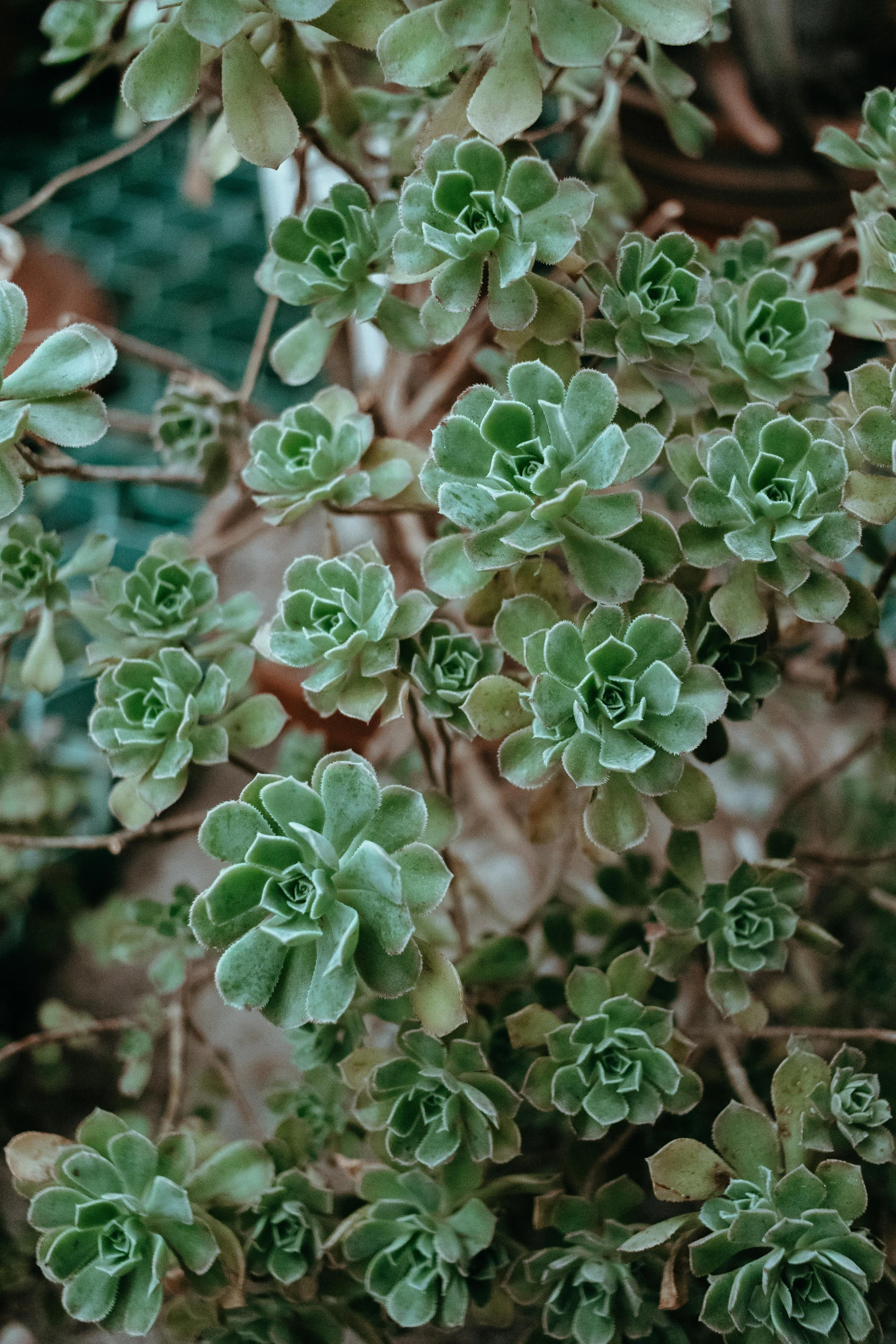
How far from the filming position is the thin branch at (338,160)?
30.7 inches

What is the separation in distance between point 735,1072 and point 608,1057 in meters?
0.13

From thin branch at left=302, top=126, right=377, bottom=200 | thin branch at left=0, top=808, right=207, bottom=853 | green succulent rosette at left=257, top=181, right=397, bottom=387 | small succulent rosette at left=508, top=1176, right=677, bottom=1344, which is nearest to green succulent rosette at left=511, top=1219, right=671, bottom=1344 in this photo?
small succulent rosette at left=508, top=1176, right=677, bottom=1344

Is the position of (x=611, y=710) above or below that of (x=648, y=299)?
below

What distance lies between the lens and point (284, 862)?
0.57 metres

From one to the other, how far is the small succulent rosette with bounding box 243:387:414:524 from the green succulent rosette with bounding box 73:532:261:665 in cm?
9

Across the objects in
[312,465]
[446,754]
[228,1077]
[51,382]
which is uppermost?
[51,382]

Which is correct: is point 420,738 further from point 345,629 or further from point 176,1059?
point 176,1059

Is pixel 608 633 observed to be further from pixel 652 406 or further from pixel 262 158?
pixel 262 158

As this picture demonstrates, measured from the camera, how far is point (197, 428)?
0.89m

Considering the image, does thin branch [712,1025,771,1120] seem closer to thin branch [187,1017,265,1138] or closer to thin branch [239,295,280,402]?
thin branch [187,1017,265,1138]

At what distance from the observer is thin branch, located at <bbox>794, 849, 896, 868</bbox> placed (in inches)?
34.6

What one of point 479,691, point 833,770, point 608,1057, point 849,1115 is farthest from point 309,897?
point 833,770

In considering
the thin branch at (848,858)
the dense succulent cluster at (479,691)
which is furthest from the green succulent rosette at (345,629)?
the thin branch at (848,858)

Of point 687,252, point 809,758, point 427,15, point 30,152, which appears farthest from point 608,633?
point 30,152
